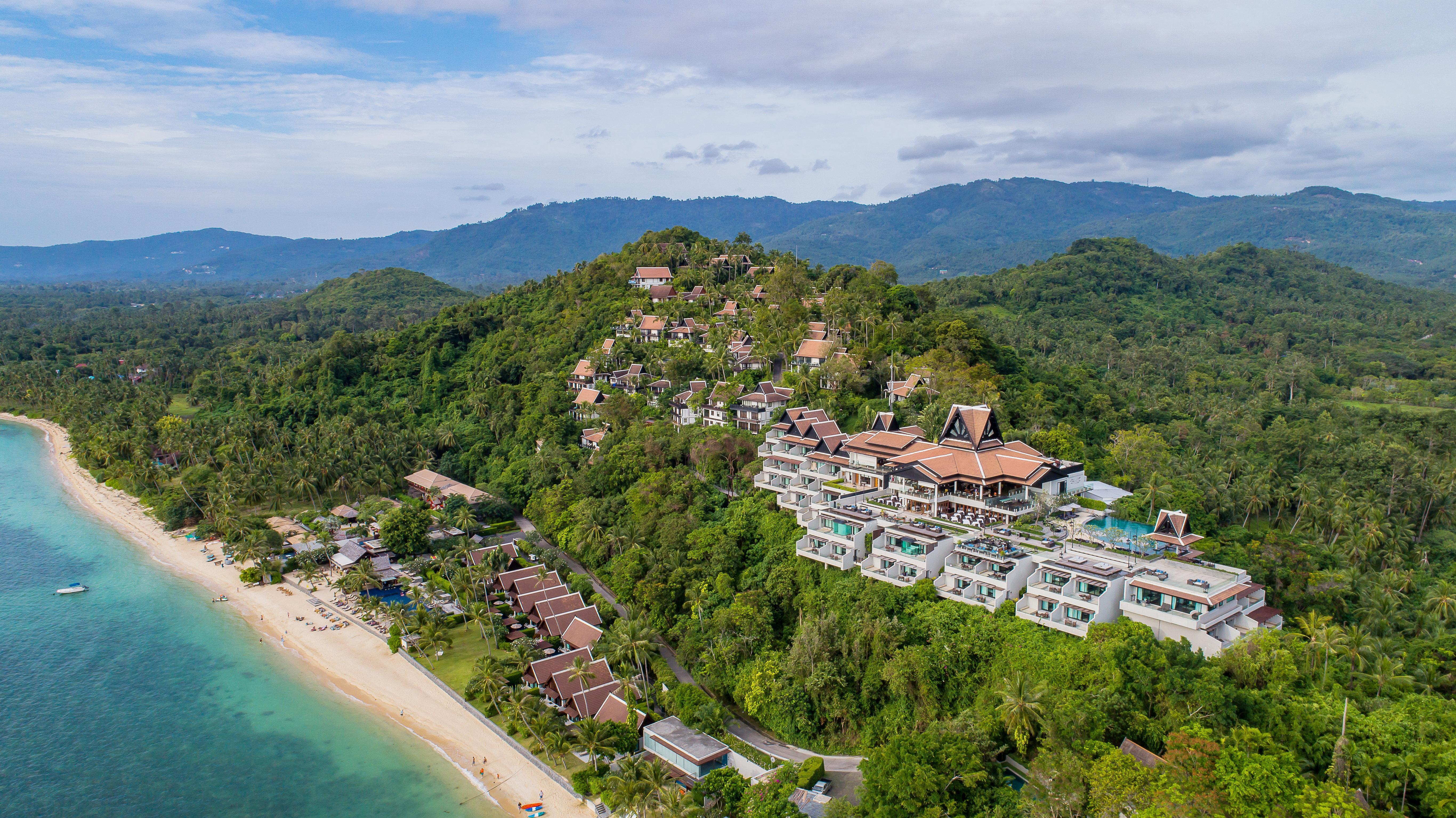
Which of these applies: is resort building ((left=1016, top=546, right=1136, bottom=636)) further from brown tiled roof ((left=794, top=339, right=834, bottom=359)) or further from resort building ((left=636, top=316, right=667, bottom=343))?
resort building ((left=636, top=316, right=667, bottom=343))

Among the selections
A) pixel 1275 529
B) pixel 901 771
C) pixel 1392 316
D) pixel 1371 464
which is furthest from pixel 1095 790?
pixel 1392 316

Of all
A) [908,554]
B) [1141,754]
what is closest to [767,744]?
[908,554]

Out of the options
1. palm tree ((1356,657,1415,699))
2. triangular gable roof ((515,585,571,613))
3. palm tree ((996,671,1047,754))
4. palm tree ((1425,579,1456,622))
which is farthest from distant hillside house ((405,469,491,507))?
palm tree ((1425,579,1456,622))

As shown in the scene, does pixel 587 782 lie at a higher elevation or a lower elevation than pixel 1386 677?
lower

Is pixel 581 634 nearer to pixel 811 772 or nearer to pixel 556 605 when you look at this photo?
pixel 556 605

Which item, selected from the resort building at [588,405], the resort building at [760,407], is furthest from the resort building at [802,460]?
the resort building at [588,405]

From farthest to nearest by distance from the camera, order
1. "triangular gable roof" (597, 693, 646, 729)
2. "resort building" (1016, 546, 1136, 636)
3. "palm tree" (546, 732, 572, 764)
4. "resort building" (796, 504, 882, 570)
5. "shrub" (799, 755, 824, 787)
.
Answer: "resort building" (796, 504, 882, 570)
"triangular gable roof" (597, 693, 646, 729)
"palm tree" (546, 732, 572, 764)
"resort building" (1016, 546, 1136, 636)
"shrub" (799, 755, 824, 787)

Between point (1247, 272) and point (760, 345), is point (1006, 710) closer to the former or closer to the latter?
point (760, 345)
